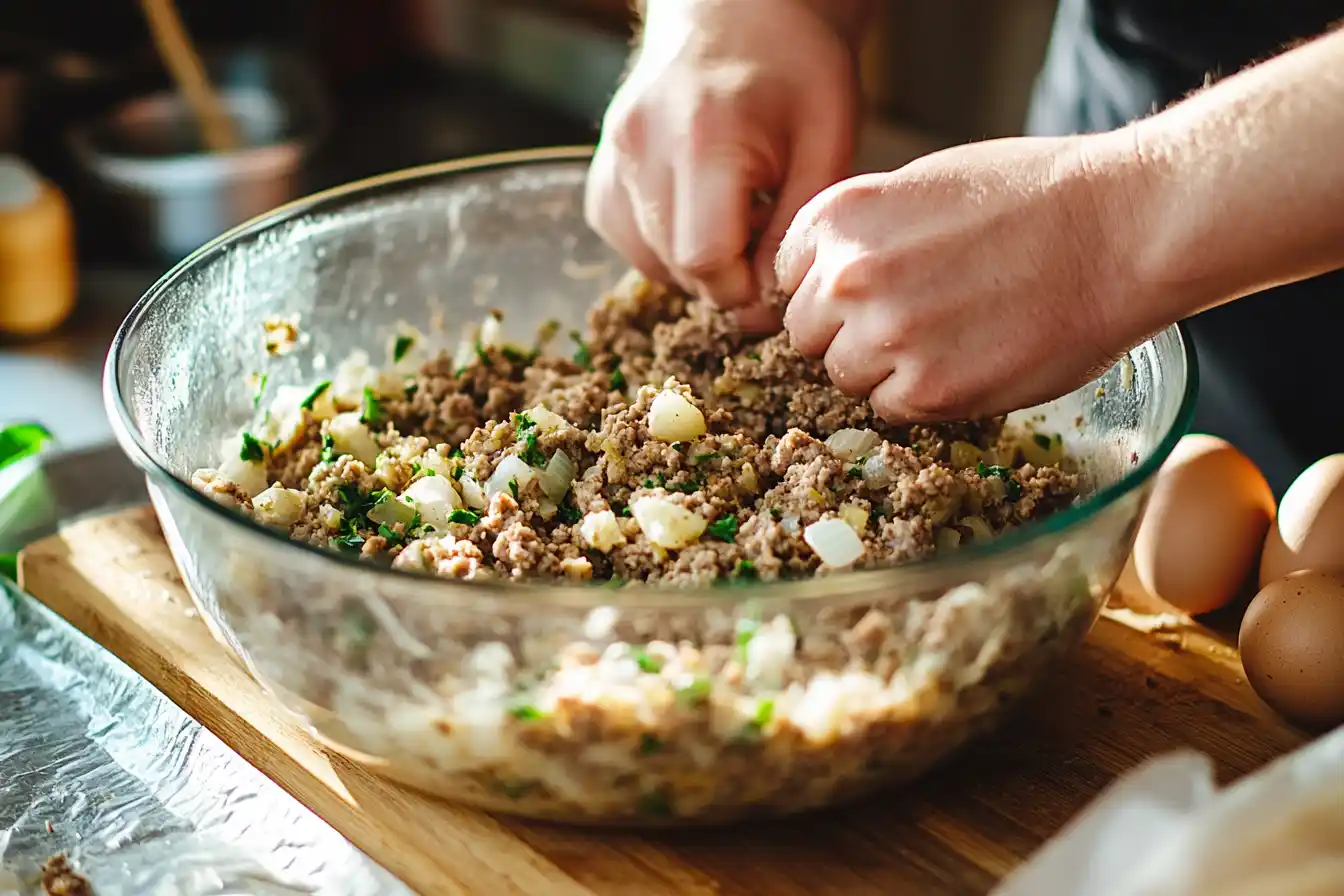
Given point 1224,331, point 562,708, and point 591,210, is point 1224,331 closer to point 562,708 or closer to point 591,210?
point 591,210

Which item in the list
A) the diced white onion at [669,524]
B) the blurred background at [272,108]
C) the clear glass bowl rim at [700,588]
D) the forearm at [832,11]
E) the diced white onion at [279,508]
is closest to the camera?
the clear glass bowl rim at [700,588]

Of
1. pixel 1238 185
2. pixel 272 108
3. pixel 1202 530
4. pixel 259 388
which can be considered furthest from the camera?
pixel 272 108

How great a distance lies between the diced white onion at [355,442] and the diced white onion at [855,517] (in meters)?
0.47

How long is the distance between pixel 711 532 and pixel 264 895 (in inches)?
17.0

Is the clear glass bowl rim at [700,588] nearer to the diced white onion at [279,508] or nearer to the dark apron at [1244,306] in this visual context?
the diced white onion at [279,508]

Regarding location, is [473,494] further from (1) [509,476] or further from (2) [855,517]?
(2) [855,517]

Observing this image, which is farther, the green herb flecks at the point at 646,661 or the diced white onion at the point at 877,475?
the diced white onion at the point at 877,475

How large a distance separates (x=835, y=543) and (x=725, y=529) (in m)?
0.09

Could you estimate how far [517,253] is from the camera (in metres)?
1.64

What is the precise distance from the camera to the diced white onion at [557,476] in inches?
46.7

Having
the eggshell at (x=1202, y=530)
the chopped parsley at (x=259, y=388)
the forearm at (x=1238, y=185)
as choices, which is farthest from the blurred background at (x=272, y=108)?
the forearm at (x=1238, y=185)

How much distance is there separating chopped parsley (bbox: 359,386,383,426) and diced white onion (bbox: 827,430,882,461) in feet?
1.49

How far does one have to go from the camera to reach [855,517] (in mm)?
1100

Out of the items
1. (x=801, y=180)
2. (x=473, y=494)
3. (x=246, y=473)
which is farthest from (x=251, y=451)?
(x=801, y=180)
